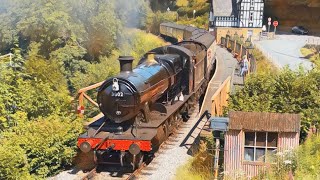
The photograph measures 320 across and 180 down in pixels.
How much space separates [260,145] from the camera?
10586 mm

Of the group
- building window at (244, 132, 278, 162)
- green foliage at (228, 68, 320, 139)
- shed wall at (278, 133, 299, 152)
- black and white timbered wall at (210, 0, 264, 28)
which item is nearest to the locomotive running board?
green foliage at (228, 68, 320, 139)

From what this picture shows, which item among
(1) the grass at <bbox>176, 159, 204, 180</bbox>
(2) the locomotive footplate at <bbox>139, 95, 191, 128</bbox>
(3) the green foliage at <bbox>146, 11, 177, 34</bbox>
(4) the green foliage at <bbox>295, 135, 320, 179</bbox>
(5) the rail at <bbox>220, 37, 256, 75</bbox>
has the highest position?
(3) the green foliage at <bbox>146, 11, 177, 34</bbox>

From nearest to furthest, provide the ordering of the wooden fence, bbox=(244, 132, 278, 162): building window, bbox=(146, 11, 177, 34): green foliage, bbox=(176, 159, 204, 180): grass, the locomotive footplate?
bbox=(244, 132, 278, 162): building window → bbox=(176, 159, 204, 180): grass → the locomotive footplate → the wooden fence → bbox=(146, 11, 177, 34): green foliage

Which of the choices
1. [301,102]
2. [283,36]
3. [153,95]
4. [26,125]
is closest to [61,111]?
[26,125]

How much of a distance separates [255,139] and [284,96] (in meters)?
2.93

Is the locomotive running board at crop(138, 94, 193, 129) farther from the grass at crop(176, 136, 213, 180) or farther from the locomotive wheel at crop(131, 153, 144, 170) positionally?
the grass at crop(176, 136, 213, 180)

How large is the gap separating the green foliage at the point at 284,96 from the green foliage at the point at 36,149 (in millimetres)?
4945

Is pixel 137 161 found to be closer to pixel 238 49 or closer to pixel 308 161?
pixel 308 161

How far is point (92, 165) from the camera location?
12.6 meters

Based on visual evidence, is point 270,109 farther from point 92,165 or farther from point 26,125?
point 26,125

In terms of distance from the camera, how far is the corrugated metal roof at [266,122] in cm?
1036

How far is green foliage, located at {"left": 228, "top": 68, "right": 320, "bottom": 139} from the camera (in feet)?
40.5

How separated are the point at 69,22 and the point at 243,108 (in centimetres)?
1881

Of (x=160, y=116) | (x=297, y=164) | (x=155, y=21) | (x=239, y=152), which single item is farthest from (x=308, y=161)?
(x=155, y=21)
